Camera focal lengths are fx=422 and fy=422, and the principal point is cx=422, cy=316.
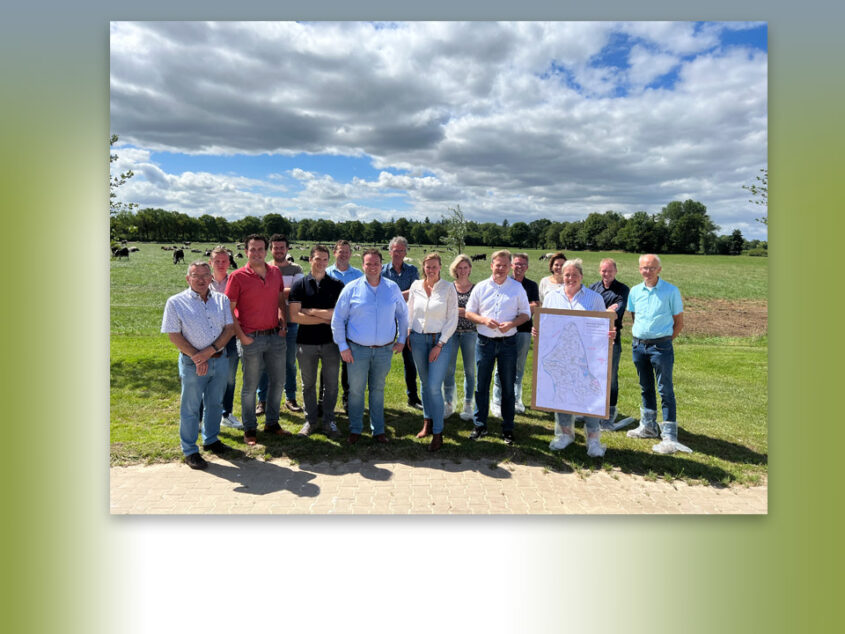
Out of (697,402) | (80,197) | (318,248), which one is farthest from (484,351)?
(80,197)

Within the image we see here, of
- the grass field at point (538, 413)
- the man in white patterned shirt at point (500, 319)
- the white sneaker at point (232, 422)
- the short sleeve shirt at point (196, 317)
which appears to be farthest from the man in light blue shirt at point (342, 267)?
the man in white patterned shirt at point (500, 319)

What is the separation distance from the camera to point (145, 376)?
5055 millimetres

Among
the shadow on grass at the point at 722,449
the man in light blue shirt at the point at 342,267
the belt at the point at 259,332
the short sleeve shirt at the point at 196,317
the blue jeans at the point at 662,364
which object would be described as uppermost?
the man in light blue shirt at the point at 342,267

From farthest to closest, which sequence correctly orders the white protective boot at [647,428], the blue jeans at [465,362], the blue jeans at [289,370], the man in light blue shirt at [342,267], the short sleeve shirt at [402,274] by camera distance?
the blue jeans at [289,370], the short sleeve shirt at [402,274], the man in light blue shirt at [342,267], the blue jeans at [465,362], the white protective boot at [647,428]

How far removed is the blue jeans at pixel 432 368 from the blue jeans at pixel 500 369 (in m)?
0.33

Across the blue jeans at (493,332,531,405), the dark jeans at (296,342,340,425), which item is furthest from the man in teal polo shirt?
the dark jeans at (296,342,340,425)

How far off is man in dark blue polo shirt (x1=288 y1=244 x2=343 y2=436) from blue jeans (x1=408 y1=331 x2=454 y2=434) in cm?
80

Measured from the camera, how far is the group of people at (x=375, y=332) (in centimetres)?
353

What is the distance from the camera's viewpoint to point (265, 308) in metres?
3.76

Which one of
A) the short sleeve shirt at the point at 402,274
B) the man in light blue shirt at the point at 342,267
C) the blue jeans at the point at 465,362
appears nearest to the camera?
the blue jeans at the point at 465,362

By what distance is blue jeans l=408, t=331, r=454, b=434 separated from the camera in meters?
3.77

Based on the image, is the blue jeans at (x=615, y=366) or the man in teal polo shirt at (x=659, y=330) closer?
the man in teal polo shirt at (x=659, y=330)

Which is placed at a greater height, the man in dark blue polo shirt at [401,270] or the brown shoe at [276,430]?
the man in dark blue polo shirt at [401,270]

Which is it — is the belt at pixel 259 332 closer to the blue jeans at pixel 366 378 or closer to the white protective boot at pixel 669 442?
the blue jeans at pixel 366 378
